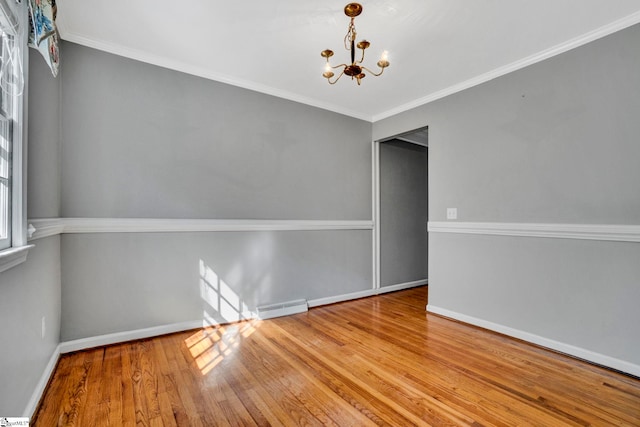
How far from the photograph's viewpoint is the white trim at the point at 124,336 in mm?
2334

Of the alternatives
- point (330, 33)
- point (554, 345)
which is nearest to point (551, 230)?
point (554, 345)

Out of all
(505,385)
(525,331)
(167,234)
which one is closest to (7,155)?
(167,234)

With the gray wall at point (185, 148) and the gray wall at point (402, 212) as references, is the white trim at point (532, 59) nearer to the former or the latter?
the gray wall at point (402, 212)

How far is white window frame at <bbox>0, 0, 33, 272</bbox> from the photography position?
1436 mm

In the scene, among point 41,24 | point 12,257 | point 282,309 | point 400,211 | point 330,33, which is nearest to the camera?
point 12,257

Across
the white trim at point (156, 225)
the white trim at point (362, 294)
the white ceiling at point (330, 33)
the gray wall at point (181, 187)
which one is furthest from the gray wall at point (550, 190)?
the white trim at point (156, 225)

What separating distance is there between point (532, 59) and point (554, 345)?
2.46 meters

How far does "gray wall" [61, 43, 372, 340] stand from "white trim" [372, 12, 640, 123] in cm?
115

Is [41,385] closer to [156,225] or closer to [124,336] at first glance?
[124,336]

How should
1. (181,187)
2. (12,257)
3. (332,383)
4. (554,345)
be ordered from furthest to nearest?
(181,187), (554,345), (332,383), (12,257)

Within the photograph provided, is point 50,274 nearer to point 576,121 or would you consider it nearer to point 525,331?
point 525,331

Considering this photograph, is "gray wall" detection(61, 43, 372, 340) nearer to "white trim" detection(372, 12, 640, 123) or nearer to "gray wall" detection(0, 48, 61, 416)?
"gray wall" detection(0, 48, 61, 416)

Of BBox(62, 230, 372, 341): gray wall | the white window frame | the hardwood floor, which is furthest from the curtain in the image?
the hardwood floor

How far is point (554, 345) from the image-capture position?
246cm
